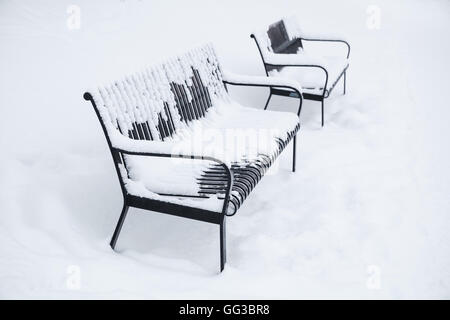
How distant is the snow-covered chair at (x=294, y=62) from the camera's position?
436cm

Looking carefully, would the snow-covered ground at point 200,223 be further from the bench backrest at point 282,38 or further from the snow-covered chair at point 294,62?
the bench backrest at point 282,38

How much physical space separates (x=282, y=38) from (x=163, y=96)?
A: 7.80 ft

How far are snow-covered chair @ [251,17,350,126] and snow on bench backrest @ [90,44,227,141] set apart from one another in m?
0.93

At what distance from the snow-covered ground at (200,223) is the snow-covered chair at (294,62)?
41cm

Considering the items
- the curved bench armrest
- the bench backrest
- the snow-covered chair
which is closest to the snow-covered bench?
the curved bench armrest

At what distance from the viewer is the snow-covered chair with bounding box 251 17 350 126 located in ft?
14.3

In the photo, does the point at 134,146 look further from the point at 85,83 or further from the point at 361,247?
the point at 85,83

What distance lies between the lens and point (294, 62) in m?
4.34

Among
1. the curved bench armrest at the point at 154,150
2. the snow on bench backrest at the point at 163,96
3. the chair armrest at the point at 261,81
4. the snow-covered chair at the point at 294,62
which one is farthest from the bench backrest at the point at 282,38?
the curved bench armrest at the point at 154,150

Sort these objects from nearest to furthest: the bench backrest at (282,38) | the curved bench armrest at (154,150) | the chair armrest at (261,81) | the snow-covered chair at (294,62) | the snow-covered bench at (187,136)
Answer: the curved bench armrest at (154,150)
the snow-covered bench at (187,136)
the chair armrest at (261,81)
the snow-covered chair at (294,62)
the bench backrest at (282,38)

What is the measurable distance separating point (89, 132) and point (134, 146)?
1.74 meters

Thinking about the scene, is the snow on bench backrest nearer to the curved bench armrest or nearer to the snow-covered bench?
the snow-covered bench
